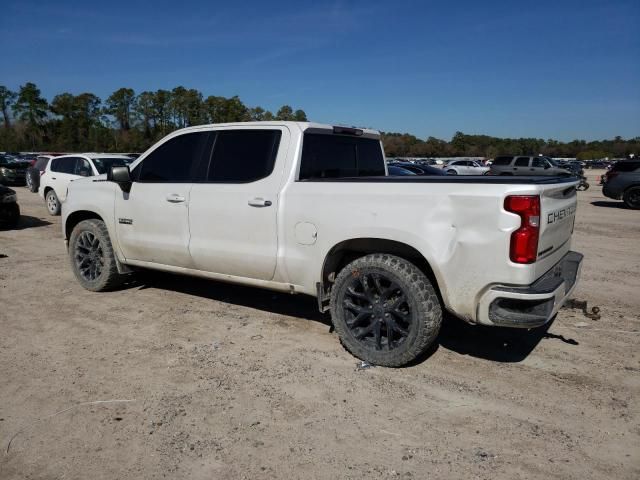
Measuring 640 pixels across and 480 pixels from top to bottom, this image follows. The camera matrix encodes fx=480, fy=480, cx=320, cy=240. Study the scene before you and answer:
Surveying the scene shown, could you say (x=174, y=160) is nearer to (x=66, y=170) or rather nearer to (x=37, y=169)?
(x=66, y=170)

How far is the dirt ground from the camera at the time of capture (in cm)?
268

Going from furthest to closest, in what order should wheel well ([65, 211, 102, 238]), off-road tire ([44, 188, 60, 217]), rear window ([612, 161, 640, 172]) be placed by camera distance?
1. rear window ([612, 161, 640, 172])
2. off-road tire ([44, 188, 60, 217])
3. wheel well ([65, 211, 102, 238])

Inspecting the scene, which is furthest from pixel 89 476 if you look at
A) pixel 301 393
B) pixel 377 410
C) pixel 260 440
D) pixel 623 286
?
pixel 623 286

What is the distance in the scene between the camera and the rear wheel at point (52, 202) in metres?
13.4

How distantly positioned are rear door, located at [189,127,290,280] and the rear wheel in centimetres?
1057

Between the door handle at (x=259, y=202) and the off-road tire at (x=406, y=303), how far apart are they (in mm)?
913

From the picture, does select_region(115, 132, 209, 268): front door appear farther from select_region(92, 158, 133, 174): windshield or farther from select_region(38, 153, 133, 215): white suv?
select_region(38, 153, 133, 215): white suv

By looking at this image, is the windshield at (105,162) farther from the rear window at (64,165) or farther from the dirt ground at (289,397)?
the dirt ground at (289,397)

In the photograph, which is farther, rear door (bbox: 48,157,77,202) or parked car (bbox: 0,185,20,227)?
rear door (bbox: 48,157,77,202)

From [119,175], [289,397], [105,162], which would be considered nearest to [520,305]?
[289,397]

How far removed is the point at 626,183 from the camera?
53.7ft

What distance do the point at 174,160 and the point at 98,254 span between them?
1669 millimetres

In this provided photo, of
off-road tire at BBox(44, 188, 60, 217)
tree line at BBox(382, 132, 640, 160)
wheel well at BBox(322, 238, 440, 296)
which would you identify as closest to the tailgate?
wheel well at BBox(322, 238, 440, 296)

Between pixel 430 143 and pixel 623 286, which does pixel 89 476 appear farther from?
pixel 430 143
